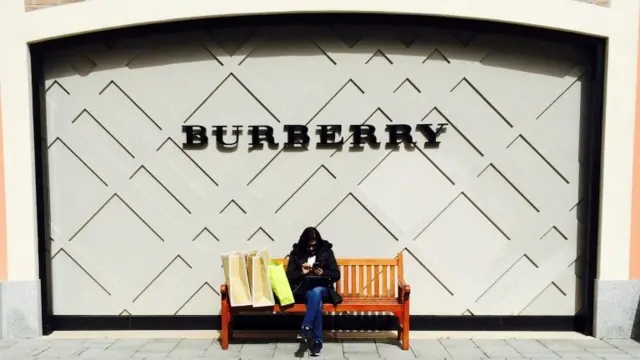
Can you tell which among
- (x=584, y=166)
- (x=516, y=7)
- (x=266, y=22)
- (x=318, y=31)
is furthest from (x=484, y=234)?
(x=266, y=22)

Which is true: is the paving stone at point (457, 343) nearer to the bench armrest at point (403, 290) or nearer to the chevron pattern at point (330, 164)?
the chevron pattern at point (330, 164)

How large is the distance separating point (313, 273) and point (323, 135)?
4.91ft

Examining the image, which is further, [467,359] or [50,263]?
[50,263]

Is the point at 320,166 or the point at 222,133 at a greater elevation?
the point at 222,133

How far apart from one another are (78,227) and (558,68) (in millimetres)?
5540

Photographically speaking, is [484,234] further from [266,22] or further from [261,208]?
[266,22]

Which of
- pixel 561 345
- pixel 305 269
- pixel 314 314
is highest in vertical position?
pixel 305 269

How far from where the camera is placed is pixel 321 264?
16.2ft

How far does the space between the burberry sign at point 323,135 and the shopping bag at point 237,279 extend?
4.25 ft

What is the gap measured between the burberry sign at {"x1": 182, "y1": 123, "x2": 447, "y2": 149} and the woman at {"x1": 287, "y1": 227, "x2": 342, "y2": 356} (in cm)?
107

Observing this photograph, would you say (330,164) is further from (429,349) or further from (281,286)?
(429,349)

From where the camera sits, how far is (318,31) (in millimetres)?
5410

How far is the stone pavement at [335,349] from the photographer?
4.78 m

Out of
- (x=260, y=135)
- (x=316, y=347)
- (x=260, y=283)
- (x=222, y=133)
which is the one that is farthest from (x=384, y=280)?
(x=222, y=133)
